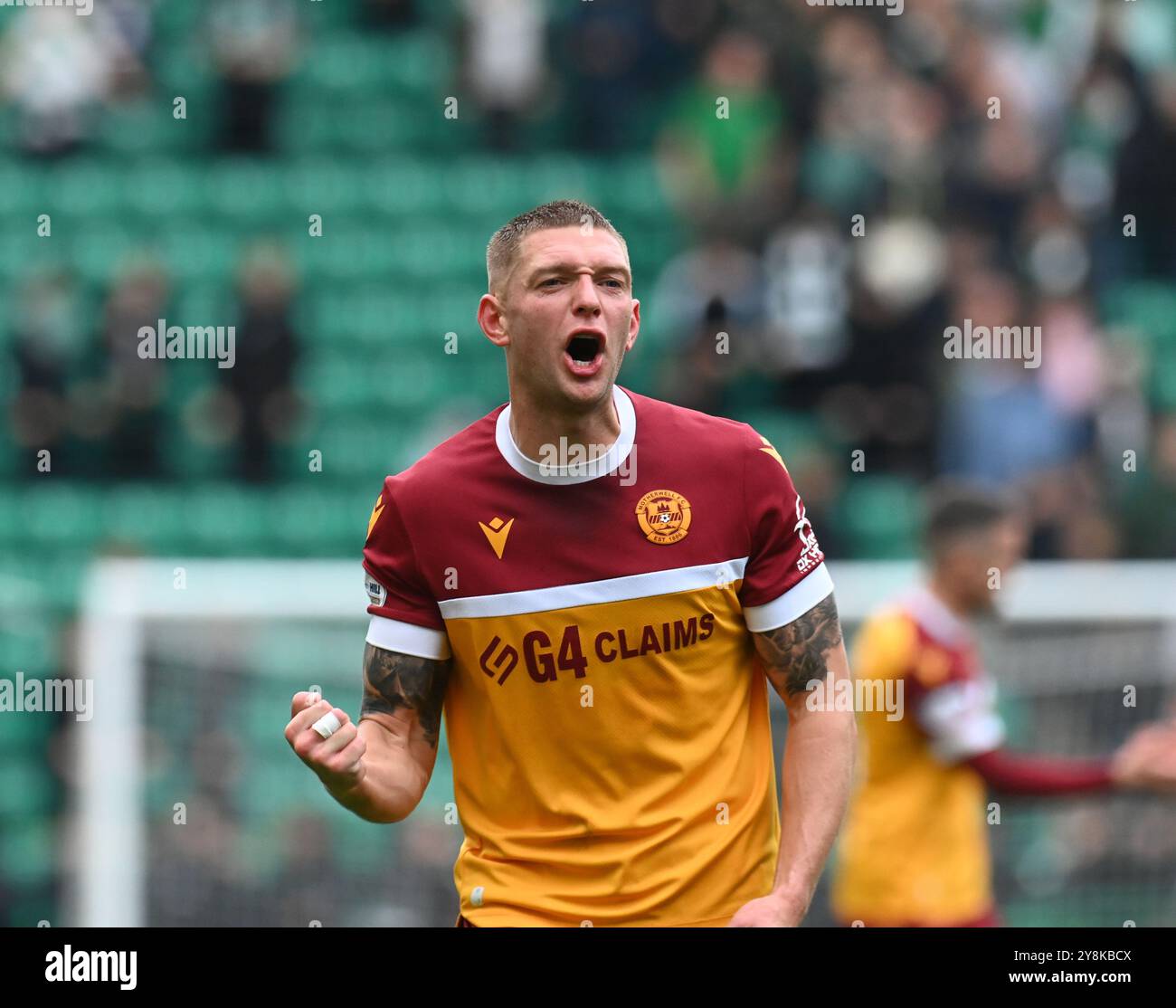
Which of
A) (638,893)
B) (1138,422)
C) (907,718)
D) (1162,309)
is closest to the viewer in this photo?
(638,893)

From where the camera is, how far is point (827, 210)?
11148 millimetres

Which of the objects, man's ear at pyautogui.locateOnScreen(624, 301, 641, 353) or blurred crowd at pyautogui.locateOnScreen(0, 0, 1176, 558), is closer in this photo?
man's ear at pyautogui.locateOnScreen(624, 301, 641, 353)

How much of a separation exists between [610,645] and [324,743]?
0.68 meters

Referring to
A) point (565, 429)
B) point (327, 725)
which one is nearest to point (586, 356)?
point (565, 429)

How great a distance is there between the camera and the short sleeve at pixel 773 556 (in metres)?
4.24

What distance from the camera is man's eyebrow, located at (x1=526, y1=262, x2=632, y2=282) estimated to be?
423cm

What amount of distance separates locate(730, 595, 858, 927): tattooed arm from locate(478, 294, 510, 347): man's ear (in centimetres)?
91

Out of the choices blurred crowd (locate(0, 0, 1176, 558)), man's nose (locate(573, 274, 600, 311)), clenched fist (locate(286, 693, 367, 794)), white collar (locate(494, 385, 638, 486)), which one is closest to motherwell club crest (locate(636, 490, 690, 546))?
white collar (locate(494, 385, 638, 486))

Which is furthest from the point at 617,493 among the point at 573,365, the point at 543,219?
the point at 543,219

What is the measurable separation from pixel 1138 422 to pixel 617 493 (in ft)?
23.6

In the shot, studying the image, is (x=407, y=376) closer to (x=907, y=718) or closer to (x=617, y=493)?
(x=907, y=718)
